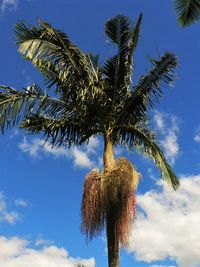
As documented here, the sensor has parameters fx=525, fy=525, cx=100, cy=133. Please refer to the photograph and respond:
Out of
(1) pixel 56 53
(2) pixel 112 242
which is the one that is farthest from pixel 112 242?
(1) pixel 56 53

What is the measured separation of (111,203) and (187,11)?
5.16m

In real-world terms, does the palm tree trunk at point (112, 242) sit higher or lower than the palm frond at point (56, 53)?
lower

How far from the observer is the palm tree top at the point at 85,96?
14.2m

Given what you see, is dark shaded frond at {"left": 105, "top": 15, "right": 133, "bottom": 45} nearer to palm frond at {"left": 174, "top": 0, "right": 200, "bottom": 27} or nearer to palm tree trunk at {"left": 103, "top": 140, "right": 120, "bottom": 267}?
palm frond at {"left": 174, "top": 0, "right": 200, "bottom": 27}

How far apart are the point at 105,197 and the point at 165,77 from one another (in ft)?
13.5

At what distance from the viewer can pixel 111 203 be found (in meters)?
12.6

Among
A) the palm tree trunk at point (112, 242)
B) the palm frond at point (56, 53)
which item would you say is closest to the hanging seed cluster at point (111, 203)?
the palm tree trunk at point (112, 242)

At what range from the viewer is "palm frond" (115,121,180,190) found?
1435 centimetres

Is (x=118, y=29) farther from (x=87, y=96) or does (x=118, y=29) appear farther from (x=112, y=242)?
(x=112, y=242)

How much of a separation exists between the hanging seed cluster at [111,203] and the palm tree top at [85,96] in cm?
152

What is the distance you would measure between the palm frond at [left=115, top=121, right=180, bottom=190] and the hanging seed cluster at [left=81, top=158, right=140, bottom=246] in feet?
5.35

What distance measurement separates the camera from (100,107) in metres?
14.1

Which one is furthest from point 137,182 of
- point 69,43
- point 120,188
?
point 69,43

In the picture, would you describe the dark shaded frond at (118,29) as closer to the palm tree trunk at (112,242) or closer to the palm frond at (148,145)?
the palm frond at (148,145)
